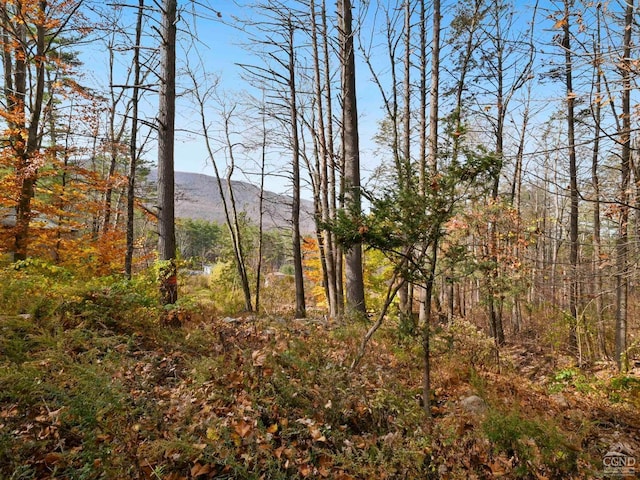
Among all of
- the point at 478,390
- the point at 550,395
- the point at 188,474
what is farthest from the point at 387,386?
the point at 550,395

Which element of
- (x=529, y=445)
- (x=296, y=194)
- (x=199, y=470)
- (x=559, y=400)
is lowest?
(x=559, y=400)

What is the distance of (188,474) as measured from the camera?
7.69 ft

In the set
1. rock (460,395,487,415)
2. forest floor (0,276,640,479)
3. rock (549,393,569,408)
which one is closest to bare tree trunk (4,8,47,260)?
forest floor (0,276,640,479)

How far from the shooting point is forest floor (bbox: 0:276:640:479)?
7.79ft

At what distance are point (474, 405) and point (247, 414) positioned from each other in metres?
2.62

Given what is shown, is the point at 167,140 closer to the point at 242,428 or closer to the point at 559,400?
the point at 242,428

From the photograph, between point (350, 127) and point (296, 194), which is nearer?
point (350, 127)

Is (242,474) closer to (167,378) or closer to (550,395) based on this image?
(167,378)

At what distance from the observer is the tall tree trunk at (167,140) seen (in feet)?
18.3

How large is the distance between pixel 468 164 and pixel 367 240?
135 cm

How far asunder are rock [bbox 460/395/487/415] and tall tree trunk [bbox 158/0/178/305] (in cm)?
476

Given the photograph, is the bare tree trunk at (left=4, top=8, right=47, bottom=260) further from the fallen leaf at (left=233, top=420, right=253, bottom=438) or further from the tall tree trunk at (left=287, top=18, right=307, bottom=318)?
the fallen leaf at (left=233, top=420, right=253, bottom=438)

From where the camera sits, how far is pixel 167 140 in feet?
18.5

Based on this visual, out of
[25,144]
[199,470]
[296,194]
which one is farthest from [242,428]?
[25,144]
